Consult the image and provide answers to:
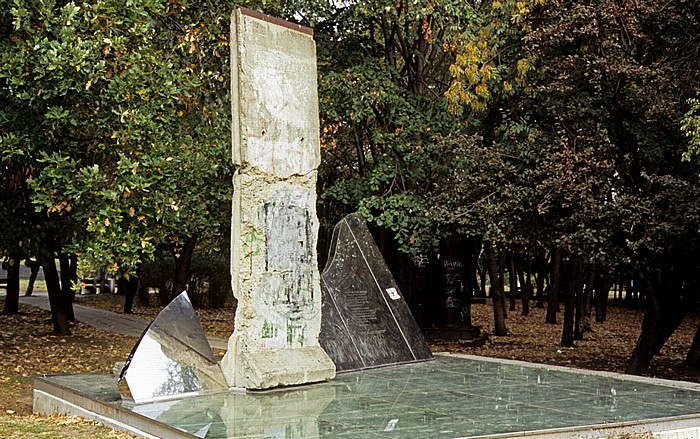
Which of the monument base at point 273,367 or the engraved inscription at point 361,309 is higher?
the engraved inscription at point 361,309

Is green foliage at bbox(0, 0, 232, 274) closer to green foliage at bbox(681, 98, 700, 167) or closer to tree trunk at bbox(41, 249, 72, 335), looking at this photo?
tree trunk at bbox(41, 249, 72, 335)

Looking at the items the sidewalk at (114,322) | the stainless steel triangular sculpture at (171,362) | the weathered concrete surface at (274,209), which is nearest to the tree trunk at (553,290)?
the sidewalk at (114,322)

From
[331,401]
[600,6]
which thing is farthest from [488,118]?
Answer: [331,401]

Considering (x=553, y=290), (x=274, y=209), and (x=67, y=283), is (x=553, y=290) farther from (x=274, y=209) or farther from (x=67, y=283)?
(x=274, y=209)

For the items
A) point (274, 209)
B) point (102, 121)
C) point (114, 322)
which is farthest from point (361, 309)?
point (114, 322)

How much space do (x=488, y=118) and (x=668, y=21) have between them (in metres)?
4.83

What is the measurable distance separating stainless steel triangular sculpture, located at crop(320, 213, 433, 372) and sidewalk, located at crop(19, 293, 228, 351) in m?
5.45

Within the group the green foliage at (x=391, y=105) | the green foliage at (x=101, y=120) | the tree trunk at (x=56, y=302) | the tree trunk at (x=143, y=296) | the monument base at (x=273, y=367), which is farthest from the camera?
the tree trunk at (x=143, y=296)

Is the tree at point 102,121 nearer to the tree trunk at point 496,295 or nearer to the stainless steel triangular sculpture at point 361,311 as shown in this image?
the stainless steel triangular sculpture at point 361,311

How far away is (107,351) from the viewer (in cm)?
1502

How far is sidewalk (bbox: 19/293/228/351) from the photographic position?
1781cm

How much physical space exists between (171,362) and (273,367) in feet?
3.67

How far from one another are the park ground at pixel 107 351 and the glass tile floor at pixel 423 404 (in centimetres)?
80

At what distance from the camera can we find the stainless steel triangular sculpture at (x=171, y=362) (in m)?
8.12
